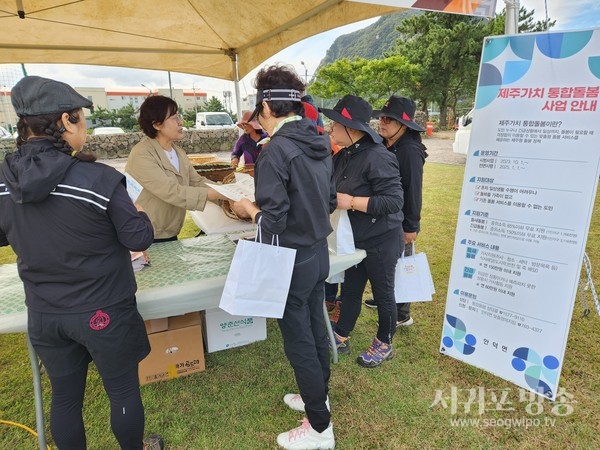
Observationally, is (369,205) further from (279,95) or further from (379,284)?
(279,95)

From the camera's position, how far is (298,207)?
136cm

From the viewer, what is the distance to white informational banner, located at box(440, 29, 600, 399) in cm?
162

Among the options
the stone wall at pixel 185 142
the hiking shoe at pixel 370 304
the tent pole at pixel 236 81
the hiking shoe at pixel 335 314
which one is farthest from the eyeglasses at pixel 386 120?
the stone wall at pixel 185 142

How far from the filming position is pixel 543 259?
1.79 m

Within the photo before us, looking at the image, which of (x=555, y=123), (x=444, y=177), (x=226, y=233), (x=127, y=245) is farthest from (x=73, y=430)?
(x=444, y=177)

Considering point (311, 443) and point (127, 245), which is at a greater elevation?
point (127, 245)

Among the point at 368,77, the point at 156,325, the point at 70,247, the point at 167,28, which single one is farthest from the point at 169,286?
the point at 368,77

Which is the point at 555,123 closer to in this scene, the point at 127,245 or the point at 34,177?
the point at 127,245

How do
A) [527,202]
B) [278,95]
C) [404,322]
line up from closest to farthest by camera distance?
1. [278,95]
2. [527,202]
3. [404,322]

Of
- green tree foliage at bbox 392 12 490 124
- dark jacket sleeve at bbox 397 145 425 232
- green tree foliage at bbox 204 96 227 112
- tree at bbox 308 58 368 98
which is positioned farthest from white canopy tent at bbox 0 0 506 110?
green tree foliage at bbox 204 96 227 112

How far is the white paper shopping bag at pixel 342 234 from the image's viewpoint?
1.99 meters

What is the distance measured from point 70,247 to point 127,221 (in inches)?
7.1

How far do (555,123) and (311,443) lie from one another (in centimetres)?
A: 186

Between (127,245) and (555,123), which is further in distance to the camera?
(555,123)
